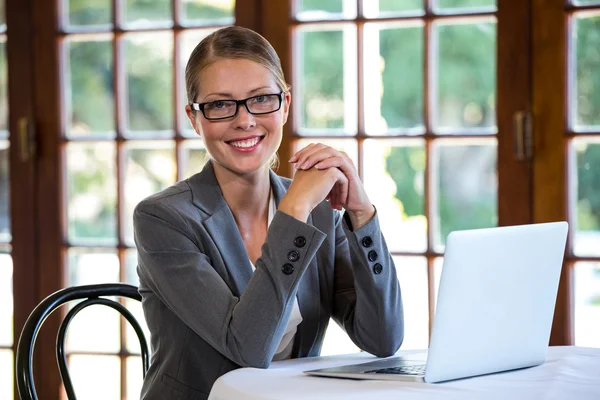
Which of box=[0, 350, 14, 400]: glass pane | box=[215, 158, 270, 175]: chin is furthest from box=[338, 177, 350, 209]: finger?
box=[0, 350, 14, 400]: glass pane

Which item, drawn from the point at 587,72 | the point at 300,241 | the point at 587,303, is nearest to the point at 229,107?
the point at 300,241

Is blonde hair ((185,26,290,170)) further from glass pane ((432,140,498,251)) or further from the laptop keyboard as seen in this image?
glass pane ((432,140,498,251))

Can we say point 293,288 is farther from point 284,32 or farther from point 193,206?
point 284,32

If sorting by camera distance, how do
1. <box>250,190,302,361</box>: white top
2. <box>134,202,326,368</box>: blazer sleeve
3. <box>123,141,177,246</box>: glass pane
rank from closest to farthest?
<box>134,202,326,368</box>: blazer sleeve < <box>250,190,302,361</box>: white top < <box>123,141,177,246</box>: glass pane

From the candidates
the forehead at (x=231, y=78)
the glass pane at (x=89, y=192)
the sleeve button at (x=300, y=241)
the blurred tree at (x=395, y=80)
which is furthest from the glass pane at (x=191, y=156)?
the sleeve button at (x=300, y=241)

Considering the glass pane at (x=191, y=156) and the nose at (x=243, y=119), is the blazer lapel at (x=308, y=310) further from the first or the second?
the glass pane at (x=191, y=156)

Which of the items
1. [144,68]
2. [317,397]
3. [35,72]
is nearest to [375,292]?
[317,397]

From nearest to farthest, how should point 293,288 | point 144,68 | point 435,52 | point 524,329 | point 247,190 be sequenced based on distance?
point 524,329, point 293,288, point 247,190, point 435,52, point 144,68

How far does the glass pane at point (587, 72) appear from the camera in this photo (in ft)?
8.42

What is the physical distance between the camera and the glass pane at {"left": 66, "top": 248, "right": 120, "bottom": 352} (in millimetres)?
3113

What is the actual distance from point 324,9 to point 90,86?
35.4 inches

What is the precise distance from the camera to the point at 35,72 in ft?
10.2

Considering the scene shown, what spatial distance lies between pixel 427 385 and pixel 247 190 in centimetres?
72

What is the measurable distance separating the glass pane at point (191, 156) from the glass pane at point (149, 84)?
0.08 meters
